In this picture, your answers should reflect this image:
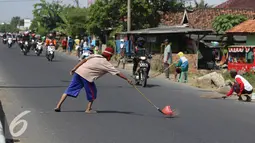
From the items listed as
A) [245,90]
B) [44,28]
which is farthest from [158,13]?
[44,28]

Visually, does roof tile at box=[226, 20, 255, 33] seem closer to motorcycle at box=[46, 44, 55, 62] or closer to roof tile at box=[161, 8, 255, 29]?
roof tile at box=[161, 8, 255, 29]

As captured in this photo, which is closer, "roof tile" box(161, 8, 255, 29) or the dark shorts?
the dark shorts

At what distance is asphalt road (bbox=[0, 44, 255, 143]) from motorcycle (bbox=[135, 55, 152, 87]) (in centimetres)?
95

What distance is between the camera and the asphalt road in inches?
291

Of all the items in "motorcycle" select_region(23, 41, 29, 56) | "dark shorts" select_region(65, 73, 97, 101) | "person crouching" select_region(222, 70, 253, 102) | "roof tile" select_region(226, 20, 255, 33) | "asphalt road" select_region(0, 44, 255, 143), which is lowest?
"asphalt road" select_region(0, 44, 255, 143)

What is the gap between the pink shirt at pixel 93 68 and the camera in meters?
9.42

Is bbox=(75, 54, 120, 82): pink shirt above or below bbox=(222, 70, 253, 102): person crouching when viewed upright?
above

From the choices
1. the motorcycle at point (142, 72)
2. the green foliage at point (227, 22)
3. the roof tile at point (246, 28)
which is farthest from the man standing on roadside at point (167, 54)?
the green foliage at point (227, 22)


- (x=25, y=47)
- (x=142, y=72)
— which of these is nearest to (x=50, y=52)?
(x=25, y=47)

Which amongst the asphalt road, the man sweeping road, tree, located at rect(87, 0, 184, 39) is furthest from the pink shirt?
tree, located at rect(87, 0, 184, 39)

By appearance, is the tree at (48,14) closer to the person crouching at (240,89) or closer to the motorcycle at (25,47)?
the motorcycle at (25,47)

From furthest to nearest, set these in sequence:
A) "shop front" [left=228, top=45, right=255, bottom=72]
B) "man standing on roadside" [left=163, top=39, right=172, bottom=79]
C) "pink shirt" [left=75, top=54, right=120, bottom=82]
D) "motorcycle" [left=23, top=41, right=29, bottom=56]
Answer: "motorcycle" [left=23, top=41, right=29, bottom=56] → "shop front" [left=228, top=45, right=255, bottom=72] → "man standing on roadside" [left=163, top=39, right=172, bottom=79] → "pink shirt" [left=75, top=54, right=120, bottom=82]

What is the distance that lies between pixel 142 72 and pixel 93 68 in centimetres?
620

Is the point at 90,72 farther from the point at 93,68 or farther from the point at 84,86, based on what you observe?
the point at 84,86
